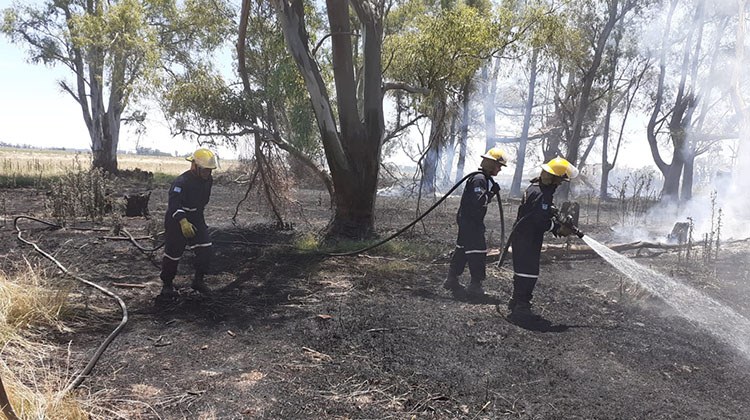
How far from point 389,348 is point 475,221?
2119 millimetres

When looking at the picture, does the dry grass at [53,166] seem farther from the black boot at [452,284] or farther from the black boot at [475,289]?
the black boot at [475,289]

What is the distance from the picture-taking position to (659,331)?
4.78m

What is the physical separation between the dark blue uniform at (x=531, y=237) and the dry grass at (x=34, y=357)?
3.90 metres

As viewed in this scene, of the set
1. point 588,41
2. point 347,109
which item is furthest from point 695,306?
point 588,41

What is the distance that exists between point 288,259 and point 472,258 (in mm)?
3158

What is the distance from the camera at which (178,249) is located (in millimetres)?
5305

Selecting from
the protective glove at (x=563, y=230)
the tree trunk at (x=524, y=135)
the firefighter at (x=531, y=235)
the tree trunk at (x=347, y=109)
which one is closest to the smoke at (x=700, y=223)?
the tree trunk at (x=347, y=109)

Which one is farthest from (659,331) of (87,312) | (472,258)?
(87,312)

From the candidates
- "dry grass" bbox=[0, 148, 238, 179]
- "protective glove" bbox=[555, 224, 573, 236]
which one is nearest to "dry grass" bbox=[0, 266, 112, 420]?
"protective glove" bbox=[555, 224, 573, 236]

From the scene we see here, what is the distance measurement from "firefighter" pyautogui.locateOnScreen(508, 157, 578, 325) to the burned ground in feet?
1.11

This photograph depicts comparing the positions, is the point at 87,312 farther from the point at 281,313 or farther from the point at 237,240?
the point at 237,240

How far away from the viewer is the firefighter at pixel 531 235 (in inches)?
197

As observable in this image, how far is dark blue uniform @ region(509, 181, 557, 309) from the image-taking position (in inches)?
197

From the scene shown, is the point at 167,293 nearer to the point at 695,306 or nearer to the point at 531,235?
the point at 531,235
